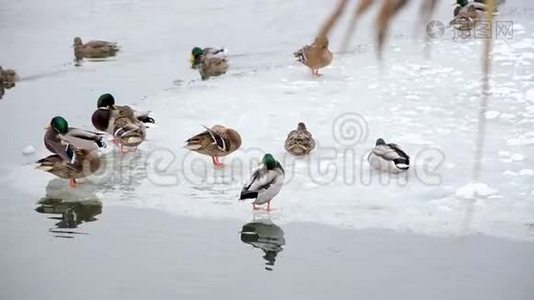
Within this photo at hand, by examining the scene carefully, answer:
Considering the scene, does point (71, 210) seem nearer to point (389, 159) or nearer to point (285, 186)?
point (285, 186)

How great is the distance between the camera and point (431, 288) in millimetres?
3242

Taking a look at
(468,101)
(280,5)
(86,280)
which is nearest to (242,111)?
(468,101)

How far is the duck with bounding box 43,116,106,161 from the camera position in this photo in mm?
4969

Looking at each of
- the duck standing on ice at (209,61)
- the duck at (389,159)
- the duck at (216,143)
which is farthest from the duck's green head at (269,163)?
the duck standing on ice at (209,61)

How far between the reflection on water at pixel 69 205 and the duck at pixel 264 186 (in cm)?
79

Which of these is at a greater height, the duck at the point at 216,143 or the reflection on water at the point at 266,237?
the duck at the point at 216,143

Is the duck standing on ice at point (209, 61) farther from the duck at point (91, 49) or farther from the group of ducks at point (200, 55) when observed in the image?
the duck at point (91, 49)

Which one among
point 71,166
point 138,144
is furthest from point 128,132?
point 71,166

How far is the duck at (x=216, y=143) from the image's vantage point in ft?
15.6

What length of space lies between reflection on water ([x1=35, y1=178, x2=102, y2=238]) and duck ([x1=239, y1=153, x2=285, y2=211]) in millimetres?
786

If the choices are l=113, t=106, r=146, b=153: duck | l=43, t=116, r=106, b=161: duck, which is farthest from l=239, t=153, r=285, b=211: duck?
l=43, t=116, r=106, b=161: duck

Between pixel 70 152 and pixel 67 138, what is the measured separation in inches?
19.2

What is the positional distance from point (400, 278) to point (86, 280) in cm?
132

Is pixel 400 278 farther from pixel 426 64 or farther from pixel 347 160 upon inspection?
pixel 426 64
